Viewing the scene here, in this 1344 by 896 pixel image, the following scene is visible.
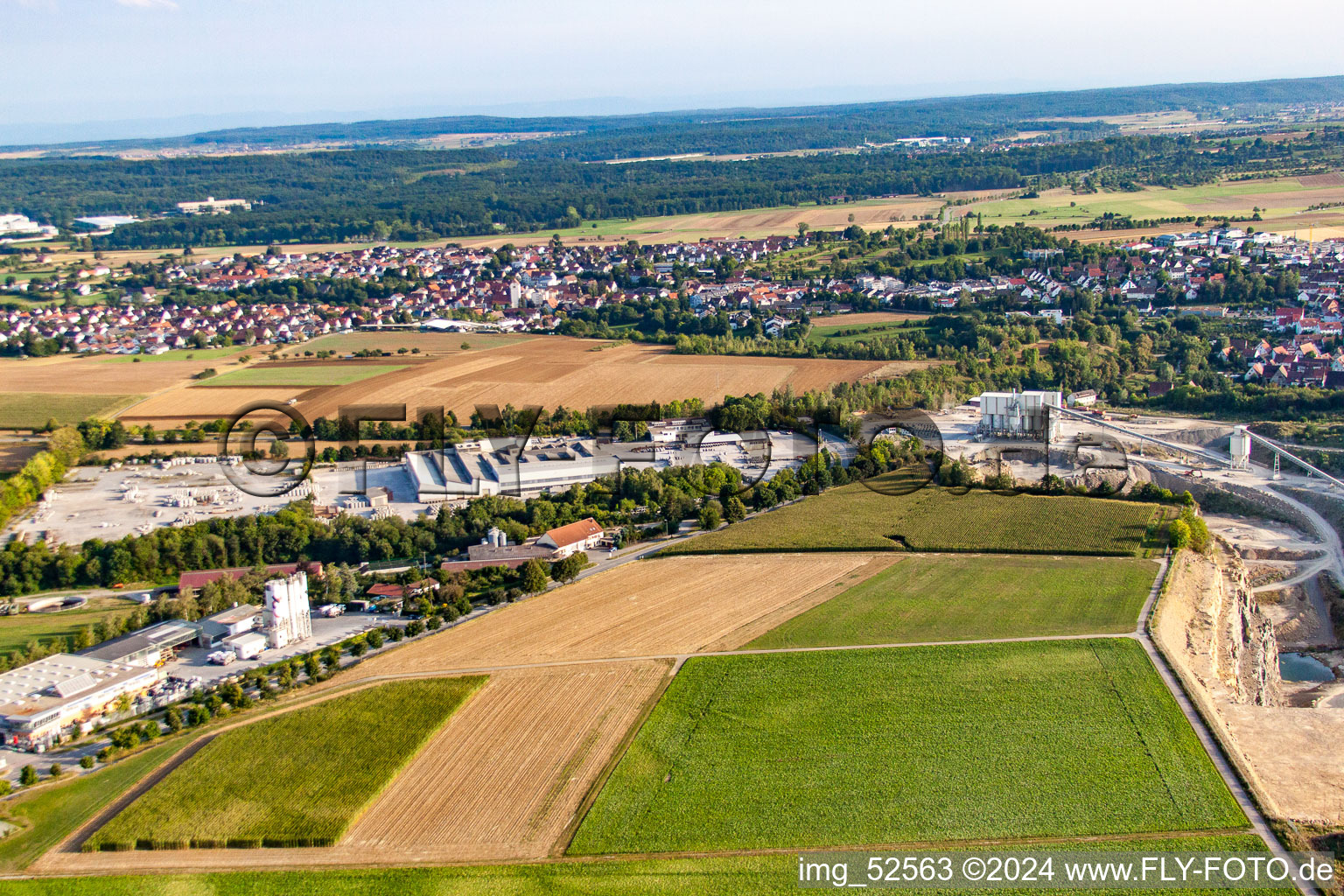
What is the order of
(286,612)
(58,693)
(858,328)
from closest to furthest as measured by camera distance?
(58,693)
(286,612)
(858,328)

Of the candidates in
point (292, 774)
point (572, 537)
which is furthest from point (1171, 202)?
point (292, 774)

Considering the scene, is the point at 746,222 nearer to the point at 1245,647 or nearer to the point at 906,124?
the point at 1245,647

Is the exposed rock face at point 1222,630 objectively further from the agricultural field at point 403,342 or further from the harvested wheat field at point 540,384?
the agricultural field at point 403,342

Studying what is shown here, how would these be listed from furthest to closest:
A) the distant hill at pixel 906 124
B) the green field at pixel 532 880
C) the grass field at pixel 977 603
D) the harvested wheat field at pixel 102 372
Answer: the distant hill at pixel 906 124 → the harvested wheat field at pixel 102 372 → the grass field at pixel 977 603 → the green field at pixel 532 880

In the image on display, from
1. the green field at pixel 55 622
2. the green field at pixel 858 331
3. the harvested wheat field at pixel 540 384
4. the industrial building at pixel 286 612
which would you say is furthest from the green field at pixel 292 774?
the green field at pixel 858 331

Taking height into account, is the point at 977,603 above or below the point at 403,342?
below

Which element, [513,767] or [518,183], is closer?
[513,767]
